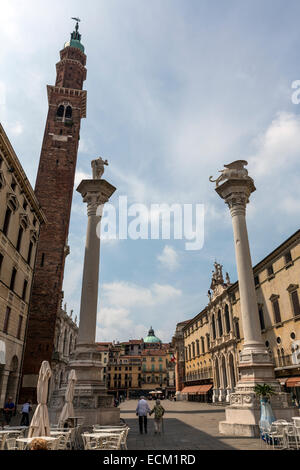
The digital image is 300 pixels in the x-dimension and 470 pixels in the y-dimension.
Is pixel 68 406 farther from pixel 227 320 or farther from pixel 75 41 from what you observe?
pixel 75 41

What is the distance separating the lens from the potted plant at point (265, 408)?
1100 cm

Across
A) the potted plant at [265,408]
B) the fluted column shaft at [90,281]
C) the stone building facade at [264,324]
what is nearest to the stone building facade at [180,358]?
the stone building facade at [264,324]

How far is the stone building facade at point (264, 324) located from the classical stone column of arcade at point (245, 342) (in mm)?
10709

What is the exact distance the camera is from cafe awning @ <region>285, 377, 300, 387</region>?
957 inches

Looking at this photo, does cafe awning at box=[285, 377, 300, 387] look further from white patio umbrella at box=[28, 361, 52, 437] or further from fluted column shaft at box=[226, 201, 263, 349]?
white patio umbrella at box=[28, 361, 52, 437]

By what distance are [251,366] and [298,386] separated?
14.9 metres

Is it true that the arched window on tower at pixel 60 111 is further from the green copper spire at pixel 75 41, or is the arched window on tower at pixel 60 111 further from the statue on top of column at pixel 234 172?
the statue on top of column at pixel 234 172

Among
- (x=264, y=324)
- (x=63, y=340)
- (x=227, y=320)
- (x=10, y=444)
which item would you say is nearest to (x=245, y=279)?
(x=10, y=444)

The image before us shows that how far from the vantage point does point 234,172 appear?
17906mm

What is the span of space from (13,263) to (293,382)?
76.3 feet

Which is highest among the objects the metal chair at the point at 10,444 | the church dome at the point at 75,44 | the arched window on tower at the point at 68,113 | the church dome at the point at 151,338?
the church dome at the point at 75,44

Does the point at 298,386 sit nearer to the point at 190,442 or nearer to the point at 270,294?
the point at 270,294

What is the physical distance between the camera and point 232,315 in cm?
3925
